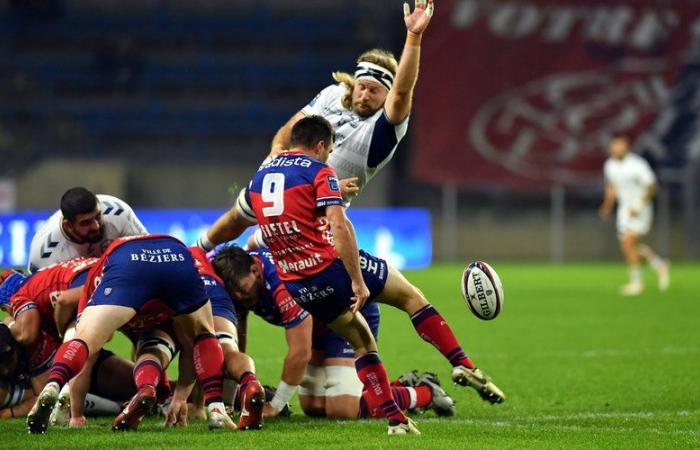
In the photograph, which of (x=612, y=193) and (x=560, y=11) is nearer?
(x=612, y=193)

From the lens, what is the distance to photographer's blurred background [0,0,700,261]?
2552 cm

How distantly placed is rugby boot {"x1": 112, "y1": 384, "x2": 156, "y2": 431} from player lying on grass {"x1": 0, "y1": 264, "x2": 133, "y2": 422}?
505 millimetres

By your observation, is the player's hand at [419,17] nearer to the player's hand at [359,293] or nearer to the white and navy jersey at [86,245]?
the player's hand at [359,293]

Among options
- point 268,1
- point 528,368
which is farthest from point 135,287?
point 268,1

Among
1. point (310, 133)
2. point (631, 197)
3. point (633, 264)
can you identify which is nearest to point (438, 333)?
point (310, 133)

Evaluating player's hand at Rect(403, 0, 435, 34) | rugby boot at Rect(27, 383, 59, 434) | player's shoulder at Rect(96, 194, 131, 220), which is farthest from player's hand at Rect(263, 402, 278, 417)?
player's hand at Rect(403, 0, 435, 34)

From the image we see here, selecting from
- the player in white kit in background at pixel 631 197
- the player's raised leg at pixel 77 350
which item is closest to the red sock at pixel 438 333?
the player's raised leg at pixel 77 350

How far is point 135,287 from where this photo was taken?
6.50 metres

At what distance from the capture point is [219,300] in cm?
737

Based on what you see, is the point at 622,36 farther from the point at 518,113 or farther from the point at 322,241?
the point at 322,241

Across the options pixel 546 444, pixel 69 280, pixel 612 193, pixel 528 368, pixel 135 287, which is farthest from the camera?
pixel 612 193

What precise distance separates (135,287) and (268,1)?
855 inches

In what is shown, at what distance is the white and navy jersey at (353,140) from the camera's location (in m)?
7.70

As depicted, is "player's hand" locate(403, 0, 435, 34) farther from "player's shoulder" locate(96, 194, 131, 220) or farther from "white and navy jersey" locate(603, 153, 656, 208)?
"white and navy jersey" locate(603, 153, 656, 208)
